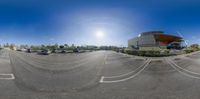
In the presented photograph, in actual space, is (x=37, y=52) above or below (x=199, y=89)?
above

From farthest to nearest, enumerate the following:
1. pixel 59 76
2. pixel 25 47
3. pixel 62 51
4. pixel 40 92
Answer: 1. pixel 62 51
2. pixel 25 47
3. pixel 59 76
4. pixel 40 92

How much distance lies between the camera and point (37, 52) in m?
6.46

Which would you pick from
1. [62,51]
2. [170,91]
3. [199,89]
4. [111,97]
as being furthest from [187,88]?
[62,51]

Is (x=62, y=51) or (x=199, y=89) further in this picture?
(x=62, y=51)

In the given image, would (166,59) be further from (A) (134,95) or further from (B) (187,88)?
(A) (134,95)

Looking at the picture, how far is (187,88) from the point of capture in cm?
473

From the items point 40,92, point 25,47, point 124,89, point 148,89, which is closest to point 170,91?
point 148,89

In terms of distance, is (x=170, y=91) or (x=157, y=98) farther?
(x=170, y=91)

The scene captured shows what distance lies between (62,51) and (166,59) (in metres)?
10.2

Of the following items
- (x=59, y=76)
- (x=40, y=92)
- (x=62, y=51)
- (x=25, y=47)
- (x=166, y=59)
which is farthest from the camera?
(x=166, y=59)

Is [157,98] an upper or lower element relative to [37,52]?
lower

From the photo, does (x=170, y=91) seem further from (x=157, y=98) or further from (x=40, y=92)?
(x=40, y=92)

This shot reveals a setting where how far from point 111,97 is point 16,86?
293 centimetres

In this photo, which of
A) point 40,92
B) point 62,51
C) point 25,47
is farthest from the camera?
point 62,51
